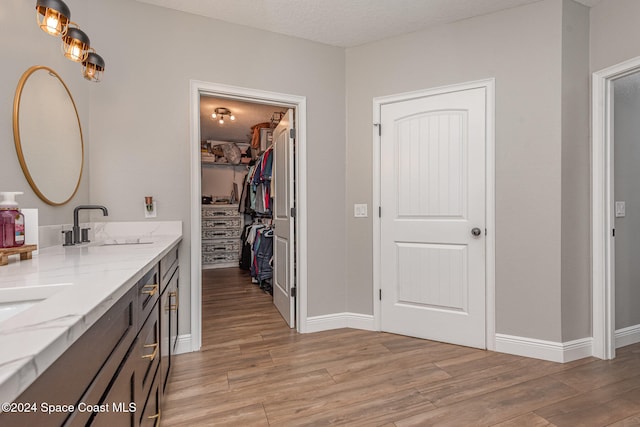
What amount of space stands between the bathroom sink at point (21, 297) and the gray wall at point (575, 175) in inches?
112

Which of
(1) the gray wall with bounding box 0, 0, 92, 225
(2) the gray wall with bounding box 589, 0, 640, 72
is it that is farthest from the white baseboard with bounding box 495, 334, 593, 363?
(1) the gray wall with bounding box 0, 0, 92, 225

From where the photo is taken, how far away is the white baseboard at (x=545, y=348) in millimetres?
2213

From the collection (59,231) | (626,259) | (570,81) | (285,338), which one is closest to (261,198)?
(285,338)

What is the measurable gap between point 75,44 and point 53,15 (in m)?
0.25

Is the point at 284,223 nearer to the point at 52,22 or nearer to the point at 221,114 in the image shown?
the point at 52,22

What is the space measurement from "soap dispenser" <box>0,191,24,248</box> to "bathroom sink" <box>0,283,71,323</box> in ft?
1.96

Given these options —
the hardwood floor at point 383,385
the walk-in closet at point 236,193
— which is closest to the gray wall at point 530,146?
the hardwood floor at point 383,385

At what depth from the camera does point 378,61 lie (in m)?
2.77

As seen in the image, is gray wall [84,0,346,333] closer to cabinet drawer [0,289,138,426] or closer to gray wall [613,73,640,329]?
cabinet drawer [0,289,138,426]

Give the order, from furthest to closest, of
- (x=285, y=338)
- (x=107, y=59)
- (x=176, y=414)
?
(x=285, y=338) < (x=107, y=59) < (x=176, y=414)

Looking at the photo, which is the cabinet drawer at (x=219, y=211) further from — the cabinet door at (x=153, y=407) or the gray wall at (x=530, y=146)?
the cabinet door at (x=153, y=407)

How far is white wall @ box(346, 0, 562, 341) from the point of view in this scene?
2.23 metres

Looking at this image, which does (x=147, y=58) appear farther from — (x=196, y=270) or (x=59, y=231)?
(x=196, y=270)

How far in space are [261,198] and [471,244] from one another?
285 centimetres
